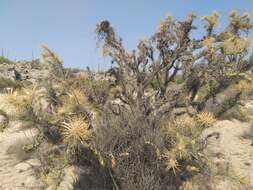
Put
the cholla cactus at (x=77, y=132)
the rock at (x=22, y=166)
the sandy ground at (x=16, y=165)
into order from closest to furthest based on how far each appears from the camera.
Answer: the cholla cactus at (x=77, y=132) → the sandy ground at (x=16, y=165) → the rock at (x=22, y=166)

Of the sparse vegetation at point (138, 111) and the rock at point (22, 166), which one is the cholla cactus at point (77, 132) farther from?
the rock at point (22, 166)

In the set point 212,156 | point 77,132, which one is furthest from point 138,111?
point 212,156

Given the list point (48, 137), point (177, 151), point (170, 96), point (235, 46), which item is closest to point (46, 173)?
point (48, 137)

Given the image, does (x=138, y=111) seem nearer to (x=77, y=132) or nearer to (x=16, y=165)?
(x=77, y=132)

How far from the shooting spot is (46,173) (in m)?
5.72

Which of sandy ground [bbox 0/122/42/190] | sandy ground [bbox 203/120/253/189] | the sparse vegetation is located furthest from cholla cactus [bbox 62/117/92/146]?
sandy ground [bbox 203/120/253/189]

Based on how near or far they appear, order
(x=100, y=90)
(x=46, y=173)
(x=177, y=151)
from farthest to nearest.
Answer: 1. (x=100, y=90)
2. (x=46, y=173)
3. (x=177, y=151)

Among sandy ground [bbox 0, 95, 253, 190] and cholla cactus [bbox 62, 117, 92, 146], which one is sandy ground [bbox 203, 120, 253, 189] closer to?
sandy ground [bbox 0, 95, 253, 190]

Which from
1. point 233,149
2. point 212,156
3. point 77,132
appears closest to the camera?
point 77,132

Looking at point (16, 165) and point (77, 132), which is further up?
point (77, 132)

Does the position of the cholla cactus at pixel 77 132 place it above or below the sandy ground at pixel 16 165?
above

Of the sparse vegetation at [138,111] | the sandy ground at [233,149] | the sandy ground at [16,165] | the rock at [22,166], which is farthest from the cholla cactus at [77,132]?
the rock at [22,166]

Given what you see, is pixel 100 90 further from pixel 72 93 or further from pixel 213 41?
pixel 213 41

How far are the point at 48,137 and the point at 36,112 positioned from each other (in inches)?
16.4
